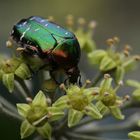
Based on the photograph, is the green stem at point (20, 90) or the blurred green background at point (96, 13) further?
the blurred green background at point (96, 13)

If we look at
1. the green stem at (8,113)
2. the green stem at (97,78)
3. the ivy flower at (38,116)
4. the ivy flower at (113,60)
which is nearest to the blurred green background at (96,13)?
the ivy flower at (113,60)

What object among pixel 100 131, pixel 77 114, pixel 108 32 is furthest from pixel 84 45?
pixel 108 32

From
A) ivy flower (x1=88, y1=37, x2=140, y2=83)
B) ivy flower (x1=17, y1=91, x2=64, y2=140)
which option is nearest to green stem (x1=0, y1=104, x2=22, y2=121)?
ivy flower (x1=17, y1=91, x2=64, y2=140)

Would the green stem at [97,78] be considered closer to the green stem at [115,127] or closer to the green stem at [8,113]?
the green stem at [115,127]

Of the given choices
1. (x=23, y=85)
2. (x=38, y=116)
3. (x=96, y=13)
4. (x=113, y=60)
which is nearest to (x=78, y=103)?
(x=38, y=116)

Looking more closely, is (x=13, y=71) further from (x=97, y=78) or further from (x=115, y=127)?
(x=115, y=127)

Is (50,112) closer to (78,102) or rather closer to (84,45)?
(78,102)
